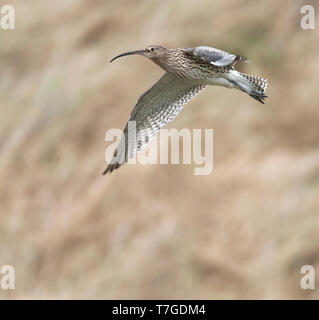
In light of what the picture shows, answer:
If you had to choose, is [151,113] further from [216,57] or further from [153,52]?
[216,57]

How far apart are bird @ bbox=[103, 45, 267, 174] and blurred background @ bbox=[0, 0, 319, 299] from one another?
622 cm

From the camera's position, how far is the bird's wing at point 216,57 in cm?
897

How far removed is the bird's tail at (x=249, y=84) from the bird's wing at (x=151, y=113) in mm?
554

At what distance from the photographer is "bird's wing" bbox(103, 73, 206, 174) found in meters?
10.4

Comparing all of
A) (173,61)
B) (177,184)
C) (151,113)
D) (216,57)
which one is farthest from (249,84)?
(177,184)

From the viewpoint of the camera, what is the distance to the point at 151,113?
34.4ft

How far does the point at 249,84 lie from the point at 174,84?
727mm

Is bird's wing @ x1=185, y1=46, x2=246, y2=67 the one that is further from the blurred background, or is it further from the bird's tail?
the blurred background

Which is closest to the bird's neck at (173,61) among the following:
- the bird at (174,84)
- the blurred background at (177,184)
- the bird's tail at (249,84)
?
the bird at (174,84)

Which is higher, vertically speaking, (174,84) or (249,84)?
(174,84)

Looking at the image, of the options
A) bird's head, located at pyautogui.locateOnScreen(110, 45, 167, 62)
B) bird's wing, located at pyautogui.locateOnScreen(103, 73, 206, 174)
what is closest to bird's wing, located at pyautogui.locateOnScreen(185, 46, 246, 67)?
bird's head, located at pyautogui.locateOnScreen(110, 45, 167, 62)

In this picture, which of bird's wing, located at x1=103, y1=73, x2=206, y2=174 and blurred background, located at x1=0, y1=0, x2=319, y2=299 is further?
blurred background, located at x1=0, y1=0, x2=319, y2=299

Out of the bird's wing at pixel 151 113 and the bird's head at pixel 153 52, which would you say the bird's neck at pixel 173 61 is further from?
the bird's wing at pixel 151 113

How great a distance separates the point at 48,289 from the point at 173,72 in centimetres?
811
